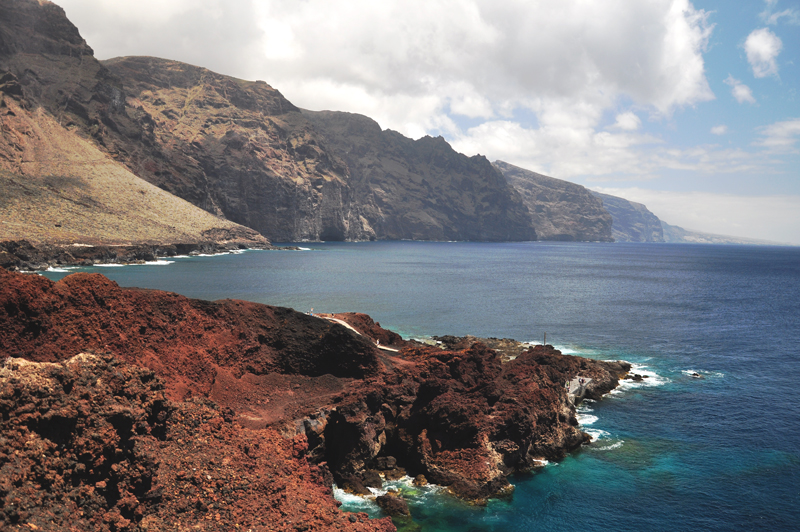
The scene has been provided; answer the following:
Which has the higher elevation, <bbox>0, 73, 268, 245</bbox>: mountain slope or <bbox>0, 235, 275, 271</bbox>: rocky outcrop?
<bbox>0, 73, 268, 245</bbox>: mountain slope

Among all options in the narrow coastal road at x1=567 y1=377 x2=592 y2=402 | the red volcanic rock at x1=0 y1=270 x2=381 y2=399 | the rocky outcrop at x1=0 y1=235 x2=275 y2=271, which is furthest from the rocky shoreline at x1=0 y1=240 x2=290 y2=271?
the narrow coastal road at x1=567 y1=377 x2=592 y2=402

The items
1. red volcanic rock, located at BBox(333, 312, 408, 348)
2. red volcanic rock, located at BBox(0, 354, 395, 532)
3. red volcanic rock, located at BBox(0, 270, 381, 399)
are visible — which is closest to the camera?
red volcanic rock, located at BBox(0, 354, 395, 532)

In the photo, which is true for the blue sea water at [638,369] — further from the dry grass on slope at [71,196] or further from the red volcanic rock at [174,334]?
the dry grass on slope at [71,196]

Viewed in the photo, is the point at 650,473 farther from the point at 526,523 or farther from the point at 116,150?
the point at 116,150

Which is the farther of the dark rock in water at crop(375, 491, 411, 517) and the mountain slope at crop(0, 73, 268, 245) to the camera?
the mountain slope at crop(0, 73, 268, 245)

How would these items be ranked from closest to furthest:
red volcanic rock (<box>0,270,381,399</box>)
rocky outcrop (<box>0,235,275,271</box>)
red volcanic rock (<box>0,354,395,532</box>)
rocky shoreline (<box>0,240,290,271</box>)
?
red volcanic rock (<box>0,354,395,532</box>), red volcanic rock (<box>0,270,381,399</box>), rocky outcrop (<box>0,235,275,271</box>), rocky shoreline (<box>0,240,290,271</box>)

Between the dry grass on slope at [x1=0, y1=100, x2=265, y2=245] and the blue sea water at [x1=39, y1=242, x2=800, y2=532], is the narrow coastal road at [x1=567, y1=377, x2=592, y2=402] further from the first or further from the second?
the dry grass on slope at [x1=0, y1=100, x2=265, y2=245]

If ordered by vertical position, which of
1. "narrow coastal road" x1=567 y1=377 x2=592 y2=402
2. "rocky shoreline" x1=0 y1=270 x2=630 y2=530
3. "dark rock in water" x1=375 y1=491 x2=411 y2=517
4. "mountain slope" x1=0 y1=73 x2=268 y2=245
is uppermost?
"mountain slope" x1=0 y1=73 x2=268 y2=245

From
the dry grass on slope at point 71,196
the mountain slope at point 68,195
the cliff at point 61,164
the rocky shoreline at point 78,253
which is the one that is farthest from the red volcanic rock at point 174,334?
the cliff at point 61,164
